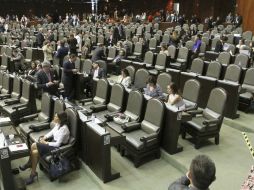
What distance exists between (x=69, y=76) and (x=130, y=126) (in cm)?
303

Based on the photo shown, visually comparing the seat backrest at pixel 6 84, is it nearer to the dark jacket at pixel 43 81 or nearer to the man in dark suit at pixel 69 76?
the dark jacket at pixel 43 81

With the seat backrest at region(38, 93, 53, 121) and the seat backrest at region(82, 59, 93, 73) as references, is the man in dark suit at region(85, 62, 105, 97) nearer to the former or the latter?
the seat backrest at region(82, 59, 93, 73)

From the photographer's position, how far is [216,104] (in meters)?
5.11

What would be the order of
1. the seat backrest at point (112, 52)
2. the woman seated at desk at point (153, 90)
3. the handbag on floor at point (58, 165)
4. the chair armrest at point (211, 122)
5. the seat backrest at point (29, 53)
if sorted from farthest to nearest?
the seat backrest at point (29, 53), the seat backrest at point (112, 52), the woman seated at desk at point (153, 90), the chair armrest at point (211, 122), the handbag on floor at point (58, 165)

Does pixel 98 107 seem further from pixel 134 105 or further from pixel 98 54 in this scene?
pixel 98 54

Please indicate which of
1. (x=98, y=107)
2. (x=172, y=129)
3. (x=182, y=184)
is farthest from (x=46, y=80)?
(x=182, y=184)

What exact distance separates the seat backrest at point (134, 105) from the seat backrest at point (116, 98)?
25 centimetres

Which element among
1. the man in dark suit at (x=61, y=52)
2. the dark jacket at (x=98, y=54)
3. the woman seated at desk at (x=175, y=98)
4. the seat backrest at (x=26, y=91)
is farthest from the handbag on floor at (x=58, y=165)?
the man in dark suit at (x=61, y=52)

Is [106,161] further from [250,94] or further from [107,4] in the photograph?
[107,4]

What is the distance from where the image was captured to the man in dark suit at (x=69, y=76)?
7.31 meters

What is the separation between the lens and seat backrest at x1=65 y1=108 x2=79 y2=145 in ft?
14.8

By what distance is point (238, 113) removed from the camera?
20.1 ft

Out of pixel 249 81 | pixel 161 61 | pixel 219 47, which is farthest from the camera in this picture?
pixel 219 47

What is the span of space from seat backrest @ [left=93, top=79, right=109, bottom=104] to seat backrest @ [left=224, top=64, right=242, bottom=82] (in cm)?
268
